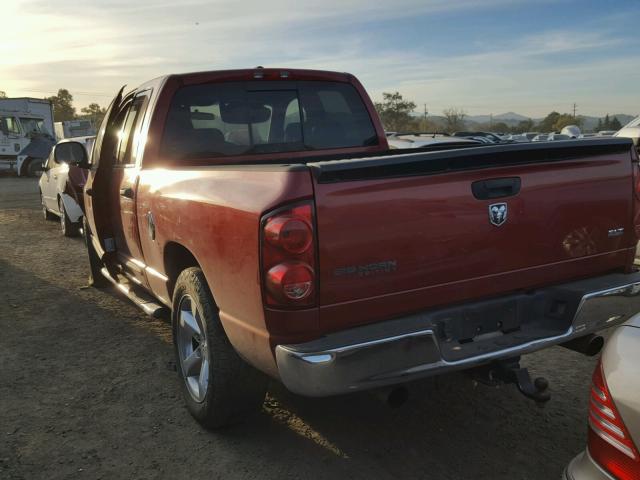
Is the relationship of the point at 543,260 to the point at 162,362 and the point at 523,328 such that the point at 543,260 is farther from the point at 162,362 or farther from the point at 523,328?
the point at 162,362

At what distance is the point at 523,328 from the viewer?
9.39ft

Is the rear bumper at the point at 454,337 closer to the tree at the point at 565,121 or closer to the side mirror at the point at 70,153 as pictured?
the side mirror at the point at 70,153

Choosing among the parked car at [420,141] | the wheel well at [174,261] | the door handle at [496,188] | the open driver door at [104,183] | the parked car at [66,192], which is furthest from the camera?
the parked car at [66,192]

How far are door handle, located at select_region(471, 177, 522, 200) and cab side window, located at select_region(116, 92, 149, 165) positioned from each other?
2594mm

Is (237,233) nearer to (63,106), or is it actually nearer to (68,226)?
(68,226)

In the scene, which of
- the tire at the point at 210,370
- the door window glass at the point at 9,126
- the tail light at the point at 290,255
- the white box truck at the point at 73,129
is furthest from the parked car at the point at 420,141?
the white box truck at the point at 73,129

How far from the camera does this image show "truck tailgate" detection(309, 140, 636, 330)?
95.7 inches

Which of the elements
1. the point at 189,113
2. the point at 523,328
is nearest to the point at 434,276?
the point at 523,328

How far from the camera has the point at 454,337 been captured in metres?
2.67

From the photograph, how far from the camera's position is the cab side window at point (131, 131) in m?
4.32

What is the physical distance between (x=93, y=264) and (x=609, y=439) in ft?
19.0

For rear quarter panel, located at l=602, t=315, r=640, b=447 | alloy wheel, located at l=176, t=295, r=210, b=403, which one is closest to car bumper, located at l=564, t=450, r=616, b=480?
rear quarter panel, located at l=602, t=315, r=640, b=447

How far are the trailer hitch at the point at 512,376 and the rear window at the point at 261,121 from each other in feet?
7.18

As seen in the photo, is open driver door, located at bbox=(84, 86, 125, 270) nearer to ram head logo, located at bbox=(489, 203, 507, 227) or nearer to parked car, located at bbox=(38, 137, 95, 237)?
parked car, located at bbox=(38, 137, 95, 237)
